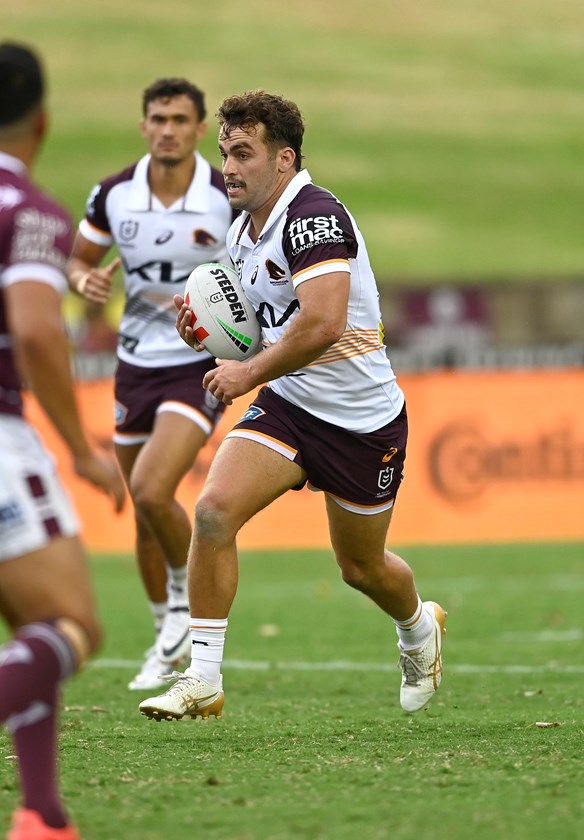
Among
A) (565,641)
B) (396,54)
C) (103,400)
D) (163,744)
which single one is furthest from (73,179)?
(163,744)

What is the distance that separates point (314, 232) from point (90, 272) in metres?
2.24

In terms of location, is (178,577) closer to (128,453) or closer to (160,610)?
(160,610)

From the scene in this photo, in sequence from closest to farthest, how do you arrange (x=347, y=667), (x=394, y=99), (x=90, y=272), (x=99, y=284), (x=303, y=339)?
(x=303, y=339) → (x=99, y=284) → (x=90, y=272) → (x=347, y=667) → (x=394, y=99)

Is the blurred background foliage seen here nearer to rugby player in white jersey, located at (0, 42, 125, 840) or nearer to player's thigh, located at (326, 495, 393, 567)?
player's thigh, located at (326, 495, 393, 567)

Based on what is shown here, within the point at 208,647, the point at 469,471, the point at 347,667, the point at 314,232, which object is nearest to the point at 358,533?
the point at 208,647

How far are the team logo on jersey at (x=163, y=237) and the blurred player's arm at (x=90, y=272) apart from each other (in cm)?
26

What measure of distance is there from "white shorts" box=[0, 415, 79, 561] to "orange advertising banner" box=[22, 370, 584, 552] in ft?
37.2

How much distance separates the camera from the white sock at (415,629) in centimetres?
694

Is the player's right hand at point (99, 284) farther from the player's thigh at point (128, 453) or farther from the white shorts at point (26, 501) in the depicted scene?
the white shorts at point (26, 501)

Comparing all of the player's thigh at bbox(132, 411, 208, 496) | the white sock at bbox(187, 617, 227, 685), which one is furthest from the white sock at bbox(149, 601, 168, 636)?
the white sock at bbox(187, 617, 227, 685)

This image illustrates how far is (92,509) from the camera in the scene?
15.7 meters

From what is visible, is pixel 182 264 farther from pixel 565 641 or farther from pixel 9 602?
pixel 9 602

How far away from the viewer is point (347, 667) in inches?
352

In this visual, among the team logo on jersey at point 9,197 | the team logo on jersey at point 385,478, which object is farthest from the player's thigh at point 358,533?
the team logo on jersey at point 9,197
